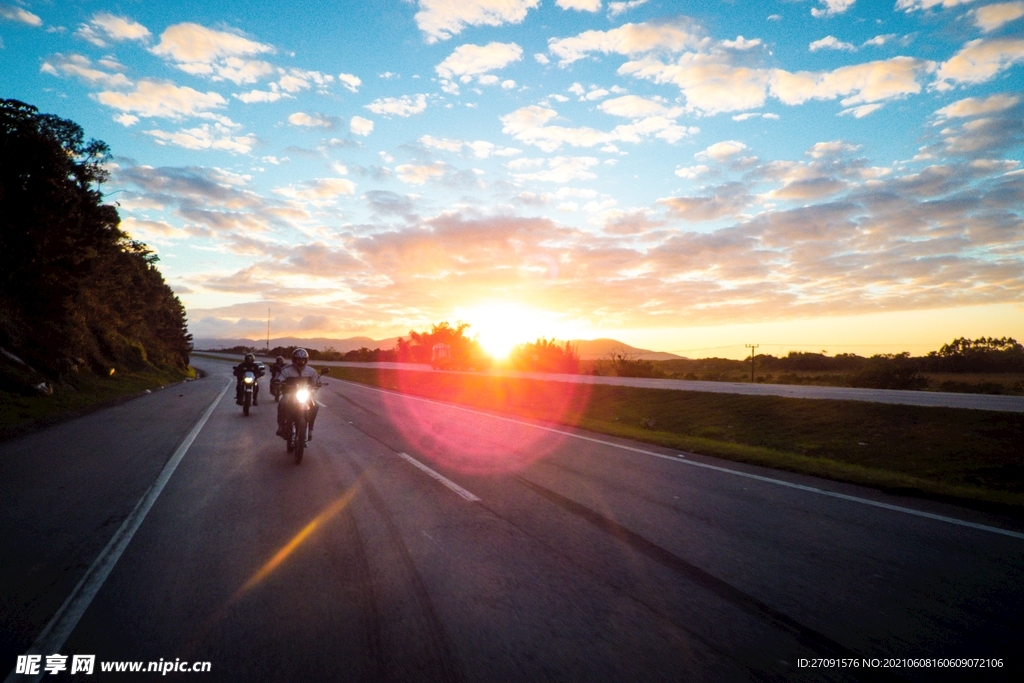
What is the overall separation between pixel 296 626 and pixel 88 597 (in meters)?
1.71

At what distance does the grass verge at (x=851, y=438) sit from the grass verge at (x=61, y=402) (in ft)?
43.0

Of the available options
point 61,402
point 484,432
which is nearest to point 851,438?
point 484,432

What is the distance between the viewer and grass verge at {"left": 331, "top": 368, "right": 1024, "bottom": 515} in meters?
9.05

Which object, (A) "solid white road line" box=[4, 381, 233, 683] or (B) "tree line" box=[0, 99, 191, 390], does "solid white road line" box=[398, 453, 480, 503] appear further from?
(B) "tree line" box=[0, 99, 191, 390]

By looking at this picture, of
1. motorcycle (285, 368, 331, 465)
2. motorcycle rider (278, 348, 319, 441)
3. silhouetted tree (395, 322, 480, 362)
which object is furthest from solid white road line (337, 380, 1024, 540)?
silhouetted tree (395, 322, 480, 362)

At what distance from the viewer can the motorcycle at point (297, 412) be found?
963 cm

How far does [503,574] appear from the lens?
4.48 m

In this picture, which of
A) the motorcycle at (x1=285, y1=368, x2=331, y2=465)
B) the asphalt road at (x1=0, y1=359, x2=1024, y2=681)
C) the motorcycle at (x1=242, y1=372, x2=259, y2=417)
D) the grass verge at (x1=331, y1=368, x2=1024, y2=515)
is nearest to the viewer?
the asphalt road at (x1=0, y1=359, x2=1024, y2=681)

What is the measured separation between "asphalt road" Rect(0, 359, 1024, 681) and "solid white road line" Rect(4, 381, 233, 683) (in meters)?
0.04

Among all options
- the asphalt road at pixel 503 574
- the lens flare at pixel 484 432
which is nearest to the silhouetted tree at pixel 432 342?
the lens flare at pixel 484 432

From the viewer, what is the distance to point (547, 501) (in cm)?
681

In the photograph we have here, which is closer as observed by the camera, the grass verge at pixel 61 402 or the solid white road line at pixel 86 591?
the solid white road line at pixel 86 591

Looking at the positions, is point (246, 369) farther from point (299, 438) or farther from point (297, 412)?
point (299, 438)

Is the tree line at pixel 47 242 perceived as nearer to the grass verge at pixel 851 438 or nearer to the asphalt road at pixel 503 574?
the asphalt road at pixel 503 574
